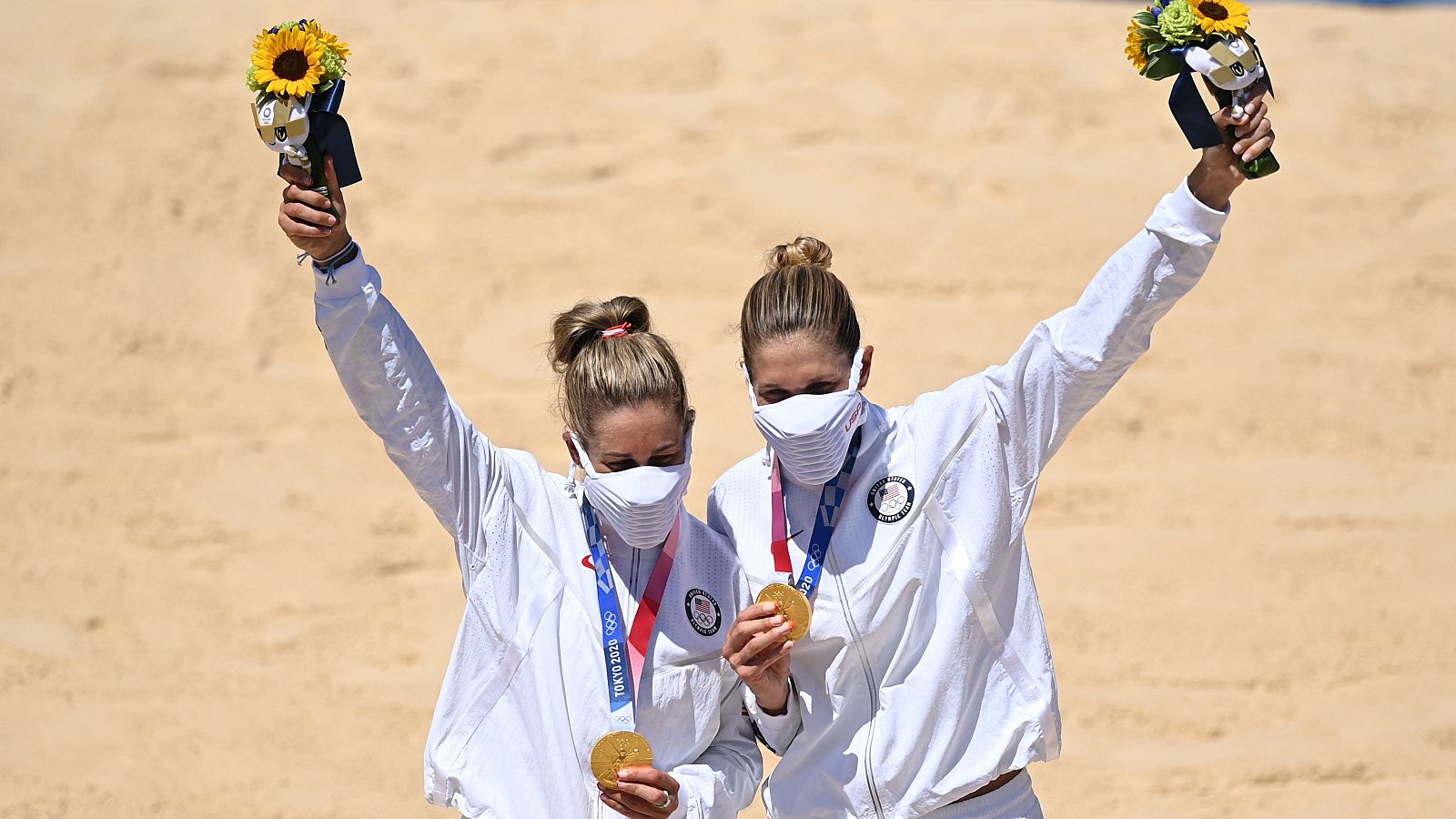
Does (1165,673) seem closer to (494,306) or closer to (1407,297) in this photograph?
(1407,297)

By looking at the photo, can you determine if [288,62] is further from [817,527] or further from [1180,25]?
[1180,25]

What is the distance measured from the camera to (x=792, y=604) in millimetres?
3168

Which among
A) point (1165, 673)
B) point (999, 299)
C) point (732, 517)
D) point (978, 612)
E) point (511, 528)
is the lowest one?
point (1165, 673)

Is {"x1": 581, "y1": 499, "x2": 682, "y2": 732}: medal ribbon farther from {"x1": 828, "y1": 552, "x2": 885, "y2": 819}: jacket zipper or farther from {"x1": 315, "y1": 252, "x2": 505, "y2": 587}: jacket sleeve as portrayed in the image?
{"x1": 828, "y1": 552, "x2": 885, "y2": 819}: jacket zipper

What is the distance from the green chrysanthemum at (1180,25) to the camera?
3066 mm

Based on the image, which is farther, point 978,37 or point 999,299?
point 978,37

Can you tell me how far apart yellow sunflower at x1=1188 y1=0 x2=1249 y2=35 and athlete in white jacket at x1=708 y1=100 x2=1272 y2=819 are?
0.37 meters

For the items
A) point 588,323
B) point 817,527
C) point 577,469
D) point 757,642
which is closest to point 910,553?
point 817,527

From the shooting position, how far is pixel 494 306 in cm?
744

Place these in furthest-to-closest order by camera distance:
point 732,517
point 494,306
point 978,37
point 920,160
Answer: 1. point 978,37
2. point 920,160
3. point 494,306
4. point 732,517

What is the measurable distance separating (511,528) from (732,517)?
54cm

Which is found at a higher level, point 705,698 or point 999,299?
point 705,698

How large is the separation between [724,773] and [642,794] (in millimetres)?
289

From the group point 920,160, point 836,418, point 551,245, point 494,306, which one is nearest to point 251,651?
point 494,306
